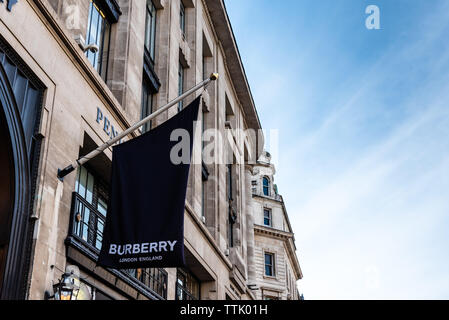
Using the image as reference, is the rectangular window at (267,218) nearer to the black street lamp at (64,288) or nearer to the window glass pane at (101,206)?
the window glass pane at (101,206)

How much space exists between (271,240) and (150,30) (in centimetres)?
4122

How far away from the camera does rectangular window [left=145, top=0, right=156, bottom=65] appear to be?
23.1m

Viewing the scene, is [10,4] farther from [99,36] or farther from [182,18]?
[182,18]

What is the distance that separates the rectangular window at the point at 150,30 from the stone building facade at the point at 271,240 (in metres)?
36.4

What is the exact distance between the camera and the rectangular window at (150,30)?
23.1m

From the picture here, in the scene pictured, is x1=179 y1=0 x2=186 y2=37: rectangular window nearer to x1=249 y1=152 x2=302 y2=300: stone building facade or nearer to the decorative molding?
the decorative molding

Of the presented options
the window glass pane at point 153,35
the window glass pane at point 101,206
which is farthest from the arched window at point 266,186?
the window glass pane at point 101,206

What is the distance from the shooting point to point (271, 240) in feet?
203

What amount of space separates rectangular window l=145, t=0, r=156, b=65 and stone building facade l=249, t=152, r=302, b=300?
36.4m

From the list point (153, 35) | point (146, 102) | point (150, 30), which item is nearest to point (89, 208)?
point (146, 102)

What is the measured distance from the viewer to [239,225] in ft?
116
